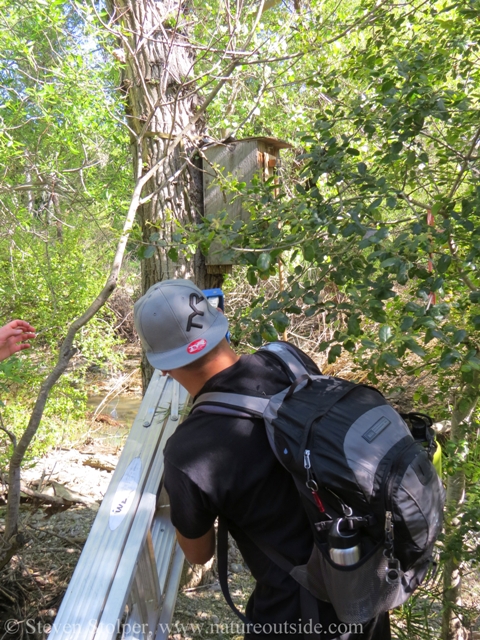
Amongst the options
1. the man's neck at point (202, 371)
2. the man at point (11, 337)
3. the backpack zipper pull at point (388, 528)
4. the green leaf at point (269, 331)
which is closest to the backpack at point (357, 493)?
the backpack zipper pull at point (388, 528)

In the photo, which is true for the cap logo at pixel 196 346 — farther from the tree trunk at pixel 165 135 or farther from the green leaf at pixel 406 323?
the tree trunk at pixel 165 135

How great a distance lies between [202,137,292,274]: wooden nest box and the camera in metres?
2.87

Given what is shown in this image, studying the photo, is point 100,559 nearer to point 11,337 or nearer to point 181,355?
point 181,355

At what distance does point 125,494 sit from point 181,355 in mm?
519

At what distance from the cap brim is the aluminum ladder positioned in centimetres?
46

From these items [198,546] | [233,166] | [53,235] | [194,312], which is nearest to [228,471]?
[198,546]

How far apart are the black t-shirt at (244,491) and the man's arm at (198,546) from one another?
9 cm

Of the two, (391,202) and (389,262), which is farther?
(391,202)

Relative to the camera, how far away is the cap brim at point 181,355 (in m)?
1.43

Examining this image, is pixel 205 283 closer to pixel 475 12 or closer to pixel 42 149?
pixel 475 12

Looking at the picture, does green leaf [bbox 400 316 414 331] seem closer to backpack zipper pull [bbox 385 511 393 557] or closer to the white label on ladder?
backpack zipper pull [bbox 385 511 393 557]

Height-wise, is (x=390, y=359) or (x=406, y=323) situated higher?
(x=406, y=323)

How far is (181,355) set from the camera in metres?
1.44

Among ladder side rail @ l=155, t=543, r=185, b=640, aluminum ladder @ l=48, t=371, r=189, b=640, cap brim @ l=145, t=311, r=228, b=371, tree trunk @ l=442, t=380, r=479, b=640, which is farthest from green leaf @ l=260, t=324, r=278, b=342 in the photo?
tree trunk @ l=442, t=380, r=479, b=640
